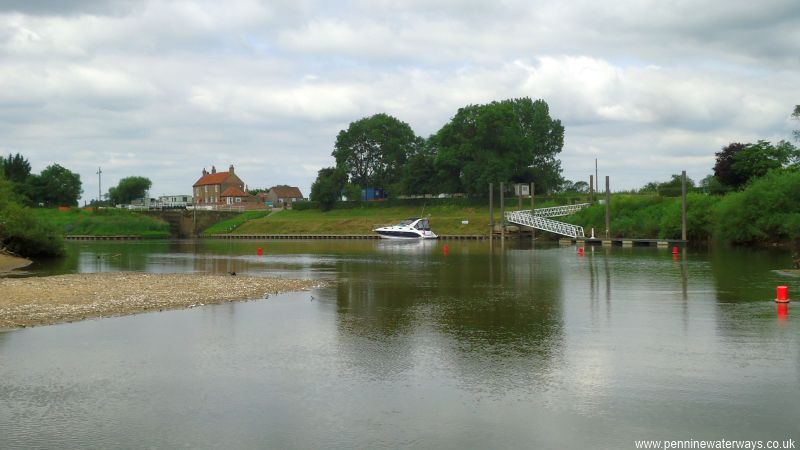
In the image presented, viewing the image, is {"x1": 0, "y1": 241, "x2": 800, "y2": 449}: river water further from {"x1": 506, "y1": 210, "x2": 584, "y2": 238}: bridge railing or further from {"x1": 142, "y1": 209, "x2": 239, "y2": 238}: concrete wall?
{"x1": 142, "y1": 209, "x2": 239, "y2": 238}: concrete wall

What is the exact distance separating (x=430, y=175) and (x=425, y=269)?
82395mm

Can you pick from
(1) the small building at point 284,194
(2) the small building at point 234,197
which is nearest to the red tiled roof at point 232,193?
(2) the small building at point 234,197

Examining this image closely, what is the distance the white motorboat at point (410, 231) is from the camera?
102750 millimetres

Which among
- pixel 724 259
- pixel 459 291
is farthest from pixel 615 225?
pixel 459 291

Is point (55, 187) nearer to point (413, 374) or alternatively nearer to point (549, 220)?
point (549, 220)

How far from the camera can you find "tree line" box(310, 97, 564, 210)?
117562mm

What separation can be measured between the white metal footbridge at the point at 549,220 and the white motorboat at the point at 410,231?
39.6 ft

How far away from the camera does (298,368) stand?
54.5 feet

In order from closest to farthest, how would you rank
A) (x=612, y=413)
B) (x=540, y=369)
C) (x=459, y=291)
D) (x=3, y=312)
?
(x=612, y=413) < (x=540, y=369) < (x=3, y=312) < (x=459, y=291)

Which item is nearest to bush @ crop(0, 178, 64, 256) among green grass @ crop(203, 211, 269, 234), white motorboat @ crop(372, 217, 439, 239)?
white motorboat @ crop(372, 217, 439, 239)

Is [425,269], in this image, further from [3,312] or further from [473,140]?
[473,140]

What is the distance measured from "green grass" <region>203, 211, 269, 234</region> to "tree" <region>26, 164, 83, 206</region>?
42.3m

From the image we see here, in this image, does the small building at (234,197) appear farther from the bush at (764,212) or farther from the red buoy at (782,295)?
the red buoy at (782,295)

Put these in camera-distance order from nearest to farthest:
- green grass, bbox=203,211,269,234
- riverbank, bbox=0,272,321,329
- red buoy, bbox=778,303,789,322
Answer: red buoy, bbox=778,303,789,322
riverbank, bbox=0,272,321,329
green grass, bbox=203,211,269,234
